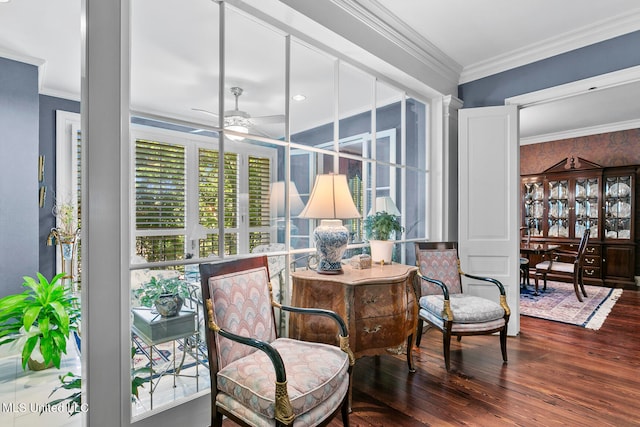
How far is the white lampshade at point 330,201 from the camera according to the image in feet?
7.38

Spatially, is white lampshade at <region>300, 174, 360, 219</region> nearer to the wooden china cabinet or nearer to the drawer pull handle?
the drawer pull handle

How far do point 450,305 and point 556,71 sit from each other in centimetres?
256

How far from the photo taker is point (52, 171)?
3965 mm

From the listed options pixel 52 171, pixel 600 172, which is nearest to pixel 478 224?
pixel 600 172

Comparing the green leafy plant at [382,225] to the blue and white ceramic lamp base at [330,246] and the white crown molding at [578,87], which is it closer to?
the blue and white ceramic lamp base at [330,246]

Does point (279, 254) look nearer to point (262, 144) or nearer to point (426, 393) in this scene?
point (262, 144)

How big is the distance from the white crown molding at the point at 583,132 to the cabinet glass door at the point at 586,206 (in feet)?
2.91

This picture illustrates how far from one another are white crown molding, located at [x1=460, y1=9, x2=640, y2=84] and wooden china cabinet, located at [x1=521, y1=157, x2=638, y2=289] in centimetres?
388

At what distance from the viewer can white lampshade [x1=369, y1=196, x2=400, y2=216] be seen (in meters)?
3.13

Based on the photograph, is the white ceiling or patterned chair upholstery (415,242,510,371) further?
patterned chair upholstery (415,242,510,371)

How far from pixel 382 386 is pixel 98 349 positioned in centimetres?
176

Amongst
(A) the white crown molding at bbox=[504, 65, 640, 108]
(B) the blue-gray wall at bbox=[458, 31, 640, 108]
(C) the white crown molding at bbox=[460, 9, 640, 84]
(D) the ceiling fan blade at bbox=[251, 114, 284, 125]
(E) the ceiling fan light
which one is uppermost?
(C) the white crown molding at bbox=[460, 9, 640, 84]

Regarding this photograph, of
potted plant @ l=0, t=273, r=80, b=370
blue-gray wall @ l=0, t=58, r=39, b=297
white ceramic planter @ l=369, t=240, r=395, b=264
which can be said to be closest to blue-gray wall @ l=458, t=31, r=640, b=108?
white ceramic planter @ l=369, t=240, r=395, b=264

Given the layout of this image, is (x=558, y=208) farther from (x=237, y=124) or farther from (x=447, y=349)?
(x=237, y=124)
